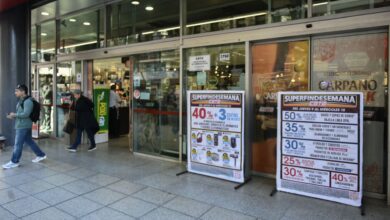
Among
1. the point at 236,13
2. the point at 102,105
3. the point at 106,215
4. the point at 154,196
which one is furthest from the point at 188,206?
the point at 102,105

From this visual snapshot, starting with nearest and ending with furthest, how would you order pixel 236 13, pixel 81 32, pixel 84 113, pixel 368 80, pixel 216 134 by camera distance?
pixel 368 80 < pixel 216 134 < pixel 236 13 < pixel 84 113 < pixel 81 32

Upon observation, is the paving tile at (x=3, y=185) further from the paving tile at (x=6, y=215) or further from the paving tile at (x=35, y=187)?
the paving tile at (x=6, y=215)

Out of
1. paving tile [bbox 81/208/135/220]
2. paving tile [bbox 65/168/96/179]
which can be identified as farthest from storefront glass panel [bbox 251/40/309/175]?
paving tile [bbox 65/168/96/179]

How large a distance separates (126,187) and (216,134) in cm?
156

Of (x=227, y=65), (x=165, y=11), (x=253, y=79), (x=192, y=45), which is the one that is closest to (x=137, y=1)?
(x=165, y=11)

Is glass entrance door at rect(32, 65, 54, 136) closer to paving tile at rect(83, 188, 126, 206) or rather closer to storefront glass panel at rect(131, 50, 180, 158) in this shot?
storefront glass panel at rect(131, 50, 180, 158)

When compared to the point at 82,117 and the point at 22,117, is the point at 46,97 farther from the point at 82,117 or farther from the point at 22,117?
the point at 22,117

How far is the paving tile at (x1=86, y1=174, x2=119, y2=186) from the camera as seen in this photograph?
4559 mm

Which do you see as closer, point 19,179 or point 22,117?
point 19,179

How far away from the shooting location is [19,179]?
4688 mm

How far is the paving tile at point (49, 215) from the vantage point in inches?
130

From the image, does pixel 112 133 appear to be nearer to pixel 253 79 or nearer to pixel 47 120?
pixel 47 120

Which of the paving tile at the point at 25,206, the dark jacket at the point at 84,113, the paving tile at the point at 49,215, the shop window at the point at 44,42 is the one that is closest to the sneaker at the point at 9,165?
the dark jacket at the point at 84,113

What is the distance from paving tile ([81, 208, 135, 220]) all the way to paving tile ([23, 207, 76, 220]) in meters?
0.19
